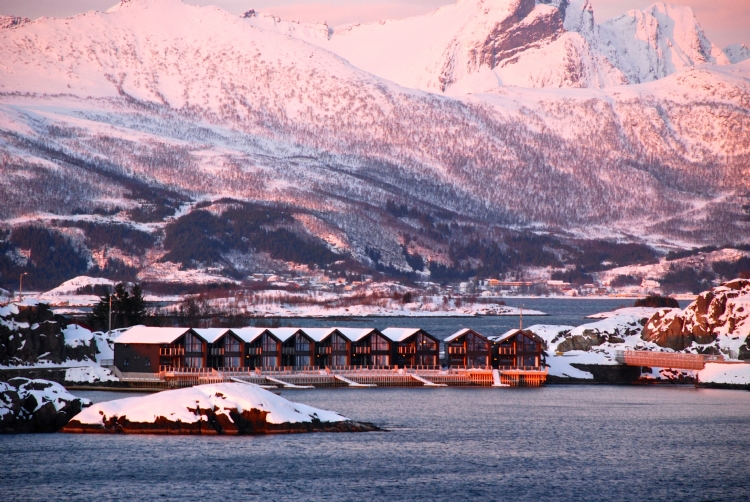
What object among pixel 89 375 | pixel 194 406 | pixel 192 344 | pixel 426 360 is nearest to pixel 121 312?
pixel 192 344

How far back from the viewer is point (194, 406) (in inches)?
3282

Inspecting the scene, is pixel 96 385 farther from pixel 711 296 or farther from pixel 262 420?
pixel 711 296

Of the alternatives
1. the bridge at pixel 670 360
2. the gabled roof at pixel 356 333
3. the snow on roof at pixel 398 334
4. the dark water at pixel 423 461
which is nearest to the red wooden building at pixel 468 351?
the snow on roof at pixel 398 334

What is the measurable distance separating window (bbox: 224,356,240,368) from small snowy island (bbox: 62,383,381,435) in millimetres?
41030

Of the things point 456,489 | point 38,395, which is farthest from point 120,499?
point 38,395

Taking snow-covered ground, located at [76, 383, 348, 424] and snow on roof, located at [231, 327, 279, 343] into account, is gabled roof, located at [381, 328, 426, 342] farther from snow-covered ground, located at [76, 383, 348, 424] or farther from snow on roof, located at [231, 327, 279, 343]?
snow-covered ground, located at [76, 383, 348, 424]

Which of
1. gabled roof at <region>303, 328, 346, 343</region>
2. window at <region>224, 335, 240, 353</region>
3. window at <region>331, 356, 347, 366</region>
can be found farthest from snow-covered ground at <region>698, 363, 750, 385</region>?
window at <region>224, 335, 240, 353</region>

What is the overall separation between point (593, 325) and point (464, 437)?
2950 inches

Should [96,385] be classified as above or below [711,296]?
below

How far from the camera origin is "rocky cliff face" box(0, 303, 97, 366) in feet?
389

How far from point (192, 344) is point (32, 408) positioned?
4180cm

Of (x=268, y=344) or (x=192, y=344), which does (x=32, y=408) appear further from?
(x=268, y=344)

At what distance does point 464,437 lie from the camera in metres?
86.6

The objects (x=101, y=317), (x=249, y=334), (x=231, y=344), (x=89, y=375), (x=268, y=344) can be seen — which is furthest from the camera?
(x=101, y=317)
